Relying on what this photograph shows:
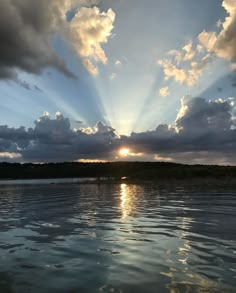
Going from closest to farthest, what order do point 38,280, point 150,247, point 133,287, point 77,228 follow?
point 133,287, point 38,280, point 150,247, point 77,228

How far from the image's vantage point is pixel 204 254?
14.9 metres

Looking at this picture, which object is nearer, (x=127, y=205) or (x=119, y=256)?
(x=119, y=256)

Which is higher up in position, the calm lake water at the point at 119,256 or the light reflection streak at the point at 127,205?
the light reflection streak at the point at 127,205

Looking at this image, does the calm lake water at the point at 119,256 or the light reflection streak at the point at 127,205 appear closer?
the calm lake water at the point at 119,256

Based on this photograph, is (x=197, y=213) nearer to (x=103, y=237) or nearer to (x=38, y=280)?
(x=103, y=237)

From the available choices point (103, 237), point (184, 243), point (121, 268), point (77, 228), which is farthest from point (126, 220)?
point (121, 268)

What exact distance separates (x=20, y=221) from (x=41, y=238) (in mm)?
8670

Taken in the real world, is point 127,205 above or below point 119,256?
above

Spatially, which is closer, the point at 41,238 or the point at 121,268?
the point at 121,268

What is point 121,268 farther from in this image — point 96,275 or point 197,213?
point 197,213

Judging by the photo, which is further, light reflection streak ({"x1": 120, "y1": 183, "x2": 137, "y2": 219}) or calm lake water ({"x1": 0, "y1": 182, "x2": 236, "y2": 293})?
light reflection streak ({"x1": 120, "y1": 183, "x2": 137, "y2": 219})

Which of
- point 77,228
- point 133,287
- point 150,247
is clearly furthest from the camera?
point 77,228

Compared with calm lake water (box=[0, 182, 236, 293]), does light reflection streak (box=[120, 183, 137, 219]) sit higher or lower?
higher

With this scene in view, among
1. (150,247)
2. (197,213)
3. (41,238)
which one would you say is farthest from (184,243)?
(197,213)
